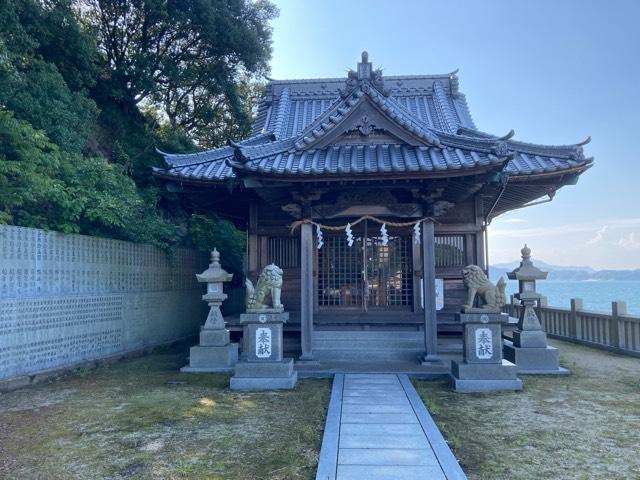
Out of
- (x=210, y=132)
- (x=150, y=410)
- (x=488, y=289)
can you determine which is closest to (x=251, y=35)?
(x=210, y=132)

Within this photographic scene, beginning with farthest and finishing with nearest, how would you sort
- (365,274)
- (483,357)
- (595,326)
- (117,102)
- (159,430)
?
1. (117,102)
2. (595,326)
3. (365,274)
4. (483,357)
5. (159,430)

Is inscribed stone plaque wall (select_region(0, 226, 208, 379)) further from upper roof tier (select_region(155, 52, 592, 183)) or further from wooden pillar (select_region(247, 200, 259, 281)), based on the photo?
wooden pillar (select_region(247, 200, 259, 281))

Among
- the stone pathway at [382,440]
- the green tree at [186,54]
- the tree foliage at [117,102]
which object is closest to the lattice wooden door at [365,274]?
the stone pathway at [382,440]

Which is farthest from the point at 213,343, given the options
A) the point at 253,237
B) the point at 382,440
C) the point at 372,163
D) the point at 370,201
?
the point at 382,440

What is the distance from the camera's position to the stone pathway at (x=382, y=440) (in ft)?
14.5

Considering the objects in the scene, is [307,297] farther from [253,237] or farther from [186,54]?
[186,54]

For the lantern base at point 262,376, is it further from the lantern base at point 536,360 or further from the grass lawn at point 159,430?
the lantern base at point 536,360

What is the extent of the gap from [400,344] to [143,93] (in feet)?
47.2

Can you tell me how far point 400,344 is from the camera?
34.9 feet

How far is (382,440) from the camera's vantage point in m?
5.29

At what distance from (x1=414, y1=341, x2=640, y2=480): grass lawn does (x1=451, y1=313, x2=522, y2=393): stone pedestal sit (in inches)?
11.3

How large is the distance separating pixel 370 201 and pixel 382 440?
5706mm

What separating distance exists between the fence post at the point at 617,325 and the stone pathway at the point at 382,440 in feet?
23.9

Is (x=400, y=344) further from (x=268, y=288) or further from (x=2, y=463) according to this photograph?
(x=2, y=463)
